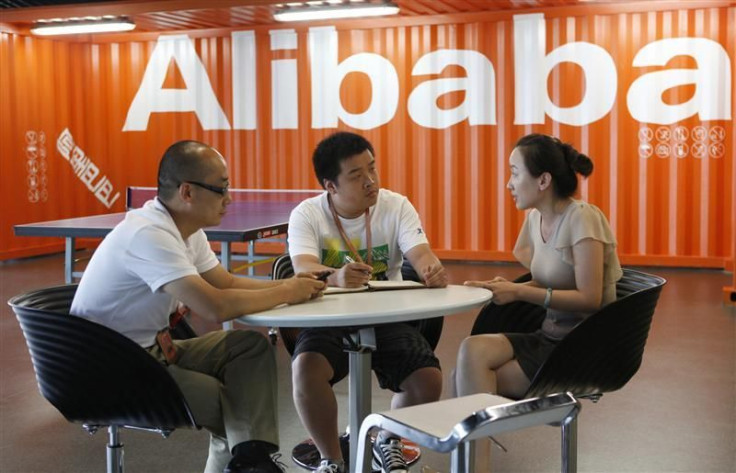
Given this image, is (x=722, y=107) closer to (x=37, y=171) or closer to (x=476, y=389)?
(x=476, y=389)

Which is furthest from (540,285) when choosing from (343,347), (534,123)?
(534,123)

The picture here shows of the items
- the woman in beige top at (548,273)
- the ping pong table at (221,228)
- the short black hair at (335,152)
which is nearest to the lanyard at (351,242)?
the short black hair at (335,152)

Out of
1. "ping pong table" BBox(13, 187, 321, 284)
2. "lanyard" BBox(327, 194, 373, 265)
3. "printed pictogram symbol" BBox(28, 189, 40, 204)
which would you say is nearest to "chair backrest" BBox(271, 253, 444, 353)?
"lanyard" BBox(327, 194, 373, 265)

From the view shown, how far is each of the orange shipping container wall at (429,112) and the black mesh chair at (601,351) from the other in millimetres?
6065

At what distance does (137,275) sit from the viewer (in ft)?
9.63

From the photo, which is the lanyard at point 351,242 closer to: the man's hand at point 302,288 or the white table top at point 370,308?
the white table top at point 370,308

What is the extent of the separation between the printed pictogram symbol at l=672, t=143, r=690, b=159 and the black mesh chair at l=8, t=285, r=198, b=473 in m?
8.22

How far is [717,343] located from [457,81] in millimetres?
5170

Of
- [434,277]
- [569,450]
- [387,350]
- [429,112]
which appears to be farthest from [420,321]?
[429,112]

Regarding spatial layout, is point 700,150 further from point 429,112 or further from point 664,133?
point 429,112

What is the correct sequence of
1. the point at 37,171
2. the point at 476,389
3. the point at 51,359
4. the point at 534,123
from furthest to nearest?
1. the point at 37,171
2. the point at 534,123
3. the point at 476,389
4. the point at 51,359

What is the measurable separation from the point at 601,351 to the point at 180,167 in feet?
5.12

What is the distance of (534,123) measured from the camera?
10.3m

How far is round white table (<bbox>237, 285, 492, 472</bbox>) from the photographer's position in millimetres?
2803
